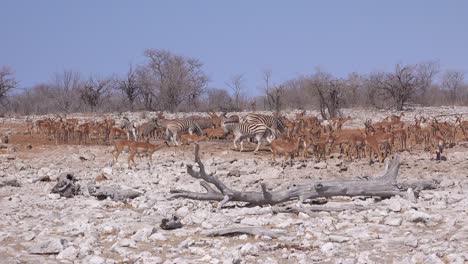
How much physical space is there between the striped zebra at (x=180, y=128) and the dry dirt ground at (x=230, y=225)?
8.70 meters

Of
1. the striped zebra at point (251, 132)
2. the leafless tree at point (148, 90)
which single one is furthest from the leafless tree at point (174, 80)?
the striped zebra at point (251, 132)

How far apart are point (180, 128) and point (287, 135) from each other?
4002 millimetres

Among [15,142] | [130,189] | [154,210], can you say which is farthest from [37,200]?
[15,142]

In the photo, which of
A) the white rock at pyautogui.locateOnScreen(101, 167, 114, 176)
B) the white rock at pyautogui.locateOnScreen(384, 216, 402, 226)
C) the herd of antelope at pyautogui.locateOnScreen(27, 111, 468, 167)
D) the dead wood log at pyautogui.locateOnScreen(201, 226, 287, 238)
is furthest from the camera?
the herd of antelope at pyautogui.locateOnScreen(27, 111, 468, 167)

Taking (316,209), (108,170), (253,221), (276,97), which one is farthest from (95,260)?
(276,97)

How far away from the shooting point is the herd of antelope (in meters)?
17.3

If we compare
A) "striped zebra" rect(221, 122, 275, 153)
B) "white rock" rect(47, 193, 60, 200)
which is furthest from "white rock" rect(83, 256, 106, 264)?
"striped zebra" rect(221, 122, 275, 153)

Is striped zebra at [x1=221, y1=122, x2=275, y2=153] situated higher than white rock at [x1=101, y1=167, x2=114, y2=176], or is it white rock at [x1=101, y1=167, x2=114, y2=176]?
striped zebra at [x1=221, y1=122, x2=275, y2=153]

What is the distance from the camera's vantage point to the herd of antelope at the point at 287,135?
17.3 m

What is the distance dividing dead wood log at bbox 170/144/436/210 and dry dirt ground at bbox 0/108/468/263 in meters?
0.17

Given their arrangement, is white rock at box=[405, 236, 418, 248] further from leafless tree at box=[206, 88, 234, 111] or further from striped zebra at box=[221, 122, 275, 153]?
leafless tree at box=[206, 88, 234, 111]

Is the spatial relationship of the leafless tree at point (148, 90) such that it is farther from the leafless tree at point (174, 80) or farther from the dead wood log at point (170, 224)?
the dead wood log at point (170, 224)

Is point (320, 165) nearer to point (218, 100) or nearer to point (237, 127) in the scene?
point (237, 127)

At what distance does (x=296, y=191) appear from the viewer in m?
10.3
